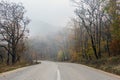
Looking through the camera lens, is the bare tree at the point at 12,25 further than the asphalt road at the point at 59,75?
Yes

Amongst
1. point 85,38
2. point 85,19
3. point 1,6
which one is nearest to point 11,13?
point 1,6

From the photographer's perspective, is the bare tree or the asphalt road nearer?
the asphalt road

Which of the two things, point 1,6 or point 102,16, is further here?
point 1,6

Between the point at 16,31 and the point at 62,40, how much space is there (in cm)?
6533

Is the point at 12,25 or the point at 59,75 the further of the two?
the point at 12,25

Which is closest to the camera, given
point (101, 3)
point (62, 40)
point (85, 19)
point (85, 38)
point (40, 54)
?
point (101, 3)

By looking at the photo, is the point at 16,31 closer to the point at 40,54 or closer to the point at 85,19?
the point at 85,19

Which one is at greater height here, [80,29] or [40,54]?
[80,29]

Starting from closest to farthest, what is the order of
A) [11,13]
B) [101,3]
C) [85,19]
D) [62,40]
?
[101,3]
[85,19]
[11,13]
[62,40]

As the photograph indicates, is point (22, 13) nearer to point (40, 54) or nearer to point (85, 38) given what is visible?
point (85, 38)

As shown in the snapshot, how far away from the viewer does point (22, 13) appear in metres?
56.1

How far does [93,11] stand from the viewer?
48094 mm

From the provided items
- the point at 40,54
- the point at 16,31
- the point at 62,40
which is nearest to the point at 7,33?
the point at 16,31

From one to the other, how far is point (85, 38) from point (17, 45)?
2176 cm
